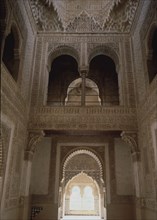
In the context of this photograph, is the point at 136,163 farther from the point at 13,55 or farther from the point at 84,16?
the point at 84,16

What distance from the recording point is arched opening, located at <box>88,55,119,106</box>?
9.81 m

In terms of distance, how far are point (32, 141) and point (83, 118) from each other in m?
1.91

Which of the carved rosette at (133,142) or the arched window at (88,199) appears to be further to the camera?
the arched window at (88,199)

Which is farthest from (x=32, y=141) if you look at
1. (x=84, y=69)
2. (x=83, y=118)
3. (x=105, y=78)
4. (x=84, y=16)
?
(x=84, y=16)

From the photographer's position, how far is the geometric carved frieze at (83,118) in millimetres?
7074

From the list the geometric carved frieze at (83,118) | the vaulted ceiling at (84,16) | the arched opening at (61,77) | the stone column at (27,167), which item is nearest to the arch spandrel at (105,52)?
the vaulted ceiling at (84,16)

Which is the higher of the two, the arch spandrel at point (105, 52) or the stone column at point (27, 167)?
the arch spandrel at point (105, 52)

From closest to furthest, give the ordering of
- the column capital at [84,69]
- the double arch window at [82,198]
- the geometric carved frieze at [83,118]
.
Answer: the geometric carved frieze at [83,118] < the column capital at [84,69] < the double arch window at [82,198]

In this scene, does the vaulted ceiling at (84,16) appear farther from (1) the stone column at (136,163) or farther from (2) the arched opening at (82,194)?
(2) the arched opening at (82,194)

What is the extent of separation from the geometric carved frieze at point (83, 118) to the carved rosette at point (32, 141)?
18 centimetres

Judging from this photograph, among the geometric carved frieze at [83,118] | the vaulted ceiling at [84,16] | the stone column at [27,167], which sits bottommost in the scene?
the stone column at [27,167]

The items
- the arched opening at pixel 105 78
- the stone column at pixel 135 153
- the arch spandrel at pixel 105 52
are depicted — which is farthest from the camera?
the arched opening at pixel 105 78

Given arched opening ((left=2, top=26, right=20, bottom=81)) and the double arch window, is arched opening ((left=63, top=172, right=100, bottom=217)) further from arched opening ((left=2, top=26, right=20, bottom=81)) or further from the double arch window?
arched opening ((left=2, top=26, right=20, bottom=81))

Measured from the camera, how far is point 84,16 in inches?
360
